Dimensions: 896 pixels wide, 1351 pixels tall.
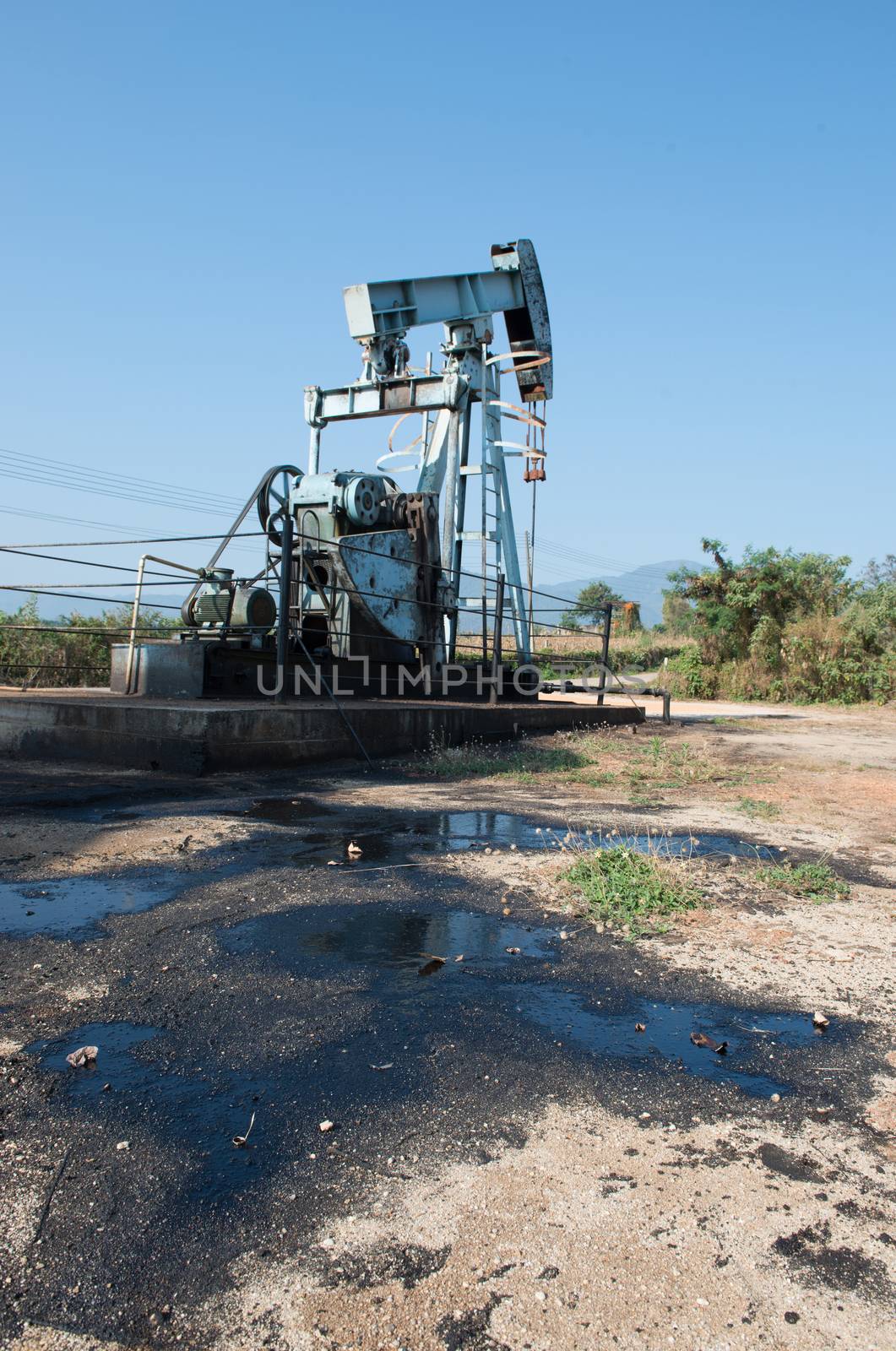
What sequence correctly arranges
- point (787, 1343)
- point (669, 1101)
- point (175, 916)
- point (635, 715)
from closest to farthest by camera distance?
point (787, 1343), point (669, 1101), point (175, 916), point (635, 715)

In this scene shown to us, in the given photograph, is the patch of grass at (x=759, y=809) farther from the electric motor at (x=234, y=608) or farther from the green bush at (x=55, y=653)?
the green bush at (x=55, y=653)

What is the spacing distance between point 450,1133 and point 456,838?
2.92 metres

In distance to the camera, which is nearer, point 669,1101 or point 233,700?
point 669,1101

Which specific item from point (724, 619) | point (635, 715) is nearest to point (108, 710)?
point (635, 715)

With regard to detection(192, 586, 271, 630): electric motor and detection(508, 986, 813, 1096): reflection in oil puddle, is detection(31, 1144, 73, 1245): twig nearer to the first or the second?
detection(508, 986, 813, 1096): reflection in oil puddle

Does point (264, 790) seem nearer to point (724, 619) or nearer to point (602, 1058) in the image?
point (602, 1058)

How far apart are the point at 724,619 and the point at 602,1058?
20651mm

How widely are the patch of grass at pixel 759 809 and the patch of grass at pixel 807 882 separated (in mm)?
1623

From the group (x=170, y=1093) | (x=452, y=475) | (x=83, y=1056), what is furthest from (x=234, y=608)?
(x=170, y=1093)

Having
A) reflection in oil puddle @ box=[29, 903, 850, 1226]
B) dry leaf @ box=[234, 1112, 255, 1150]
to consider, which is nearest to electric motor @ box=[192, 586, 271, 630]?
reflection in oil puddle @ box=[29, 903, 850, 1226]

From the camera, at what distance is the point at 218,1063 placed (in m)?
2.12

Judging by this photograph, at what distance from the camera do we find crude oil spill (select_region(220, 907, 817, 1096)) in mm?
2254

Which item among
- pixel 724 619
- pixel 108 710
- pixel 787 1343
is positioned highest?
pixel 724 619

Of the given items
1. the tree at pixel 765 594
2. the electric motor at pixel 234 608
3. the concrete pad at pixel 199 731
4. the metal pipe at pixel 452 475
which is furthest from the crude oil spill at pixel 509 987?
the tree at pixel 765 594
